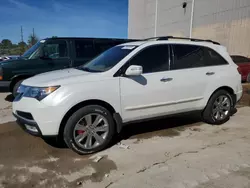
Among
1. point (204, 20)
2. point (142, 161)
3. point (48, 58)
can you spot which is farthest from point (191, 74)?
point (204, 20)

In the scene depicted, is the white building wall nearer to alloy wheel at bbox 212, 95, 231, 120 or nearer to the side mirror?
alloy wheel at bbox 212, 95, 231, 120

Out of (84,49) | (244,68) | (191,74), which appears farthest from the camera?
(244,68)

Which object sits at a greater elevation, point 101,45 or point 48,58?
point 101,45

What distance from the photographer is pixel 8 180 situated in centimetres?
295

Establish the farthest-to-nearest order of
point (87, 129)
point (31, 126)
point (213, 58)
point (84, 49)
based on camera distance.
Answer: point (84, 49)
point (213, 58)
point (87, 129)
point (31, 126)

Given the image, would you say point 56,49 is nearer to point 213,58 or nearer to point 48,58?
point 48,58

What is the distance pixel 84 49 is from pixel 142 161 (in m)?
4.85

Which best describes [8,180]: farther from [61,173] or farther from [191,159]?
[191,159]

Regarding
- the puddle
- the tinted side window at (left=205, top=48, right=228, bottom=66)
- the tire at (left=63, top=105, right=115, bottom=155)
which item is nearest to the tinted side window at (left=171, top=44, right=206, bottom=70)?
the tinted side window at (left=205, top=48, right=228, bottom=66)

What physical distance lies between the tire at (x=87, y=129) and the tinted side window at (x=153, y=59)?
1017 mm

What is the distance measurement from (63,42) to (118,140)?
4160 millimetres

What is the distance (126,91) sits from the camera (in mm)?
3834

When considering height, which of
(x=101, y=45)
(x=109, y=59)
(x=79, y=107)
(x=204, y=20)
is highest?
(x=204, y=20)

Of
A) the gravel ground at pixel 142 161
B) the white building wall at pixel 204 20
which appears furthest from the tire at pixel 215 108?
the white building wall at pixel 204 20
